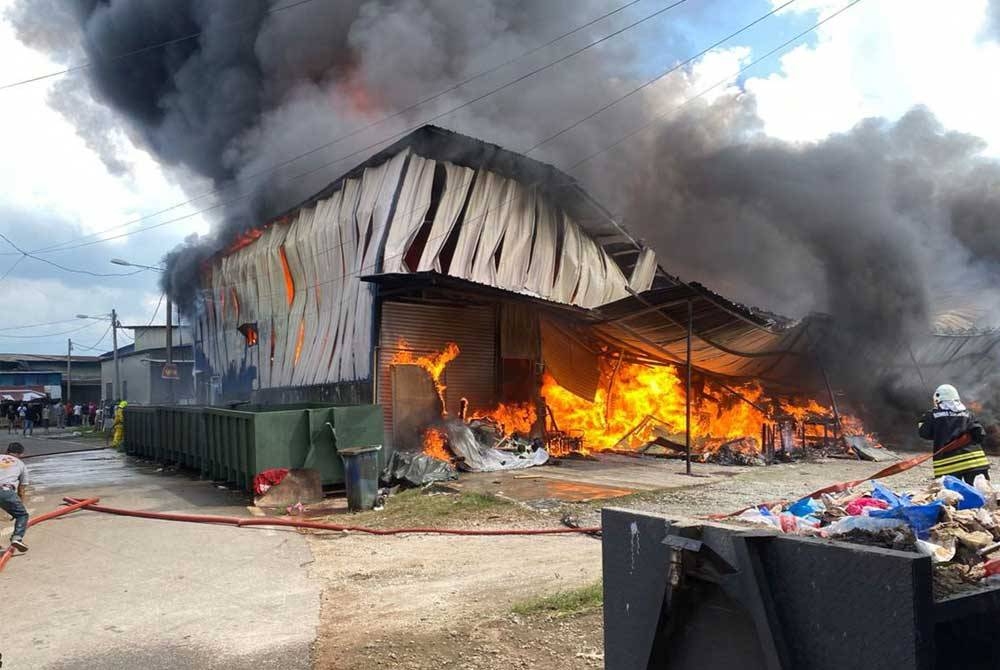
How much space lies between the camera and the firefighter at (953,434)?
18.9 ft

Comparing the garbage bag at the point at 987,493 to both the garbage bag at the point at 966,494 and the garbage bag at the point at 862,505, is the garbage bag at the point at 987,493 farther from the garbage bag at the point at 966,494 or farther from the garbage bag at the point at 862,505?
the garbage bag at the point at 862,505

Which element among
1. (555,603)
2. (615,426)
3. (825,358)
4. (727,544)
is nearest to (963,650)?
(727,544)

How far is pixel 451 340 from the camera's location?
49.3 ft

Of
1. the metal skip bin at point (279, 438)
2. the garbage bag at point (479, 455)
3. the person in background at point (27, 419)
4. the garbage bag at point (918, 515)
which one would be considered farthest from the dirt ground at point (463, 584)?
the person in background at point (27, 419)

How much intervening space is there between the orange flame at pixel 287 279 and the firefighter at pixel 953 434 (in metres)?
14.7

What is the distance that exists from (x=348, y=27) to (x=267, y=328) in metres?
9.48

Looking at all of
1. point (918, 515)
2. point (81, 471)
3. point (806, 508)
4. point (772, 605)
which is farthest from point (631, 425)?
point (772, 605)

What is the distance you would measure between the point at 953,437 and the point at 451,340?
405 inches

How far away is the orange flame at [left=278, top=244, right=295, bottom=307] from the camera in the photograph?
17891mm

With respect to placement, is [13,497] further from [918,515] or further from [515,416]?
[515,416]

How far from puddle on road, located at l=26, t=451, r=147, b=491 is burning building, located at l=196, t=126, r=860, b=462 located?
153 inches

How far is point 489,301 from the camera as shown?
15.2 metres

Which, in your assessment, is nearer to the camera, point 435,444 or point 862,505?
point 862,505

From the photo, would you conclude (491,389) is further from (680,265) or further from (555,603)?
(555,603)
